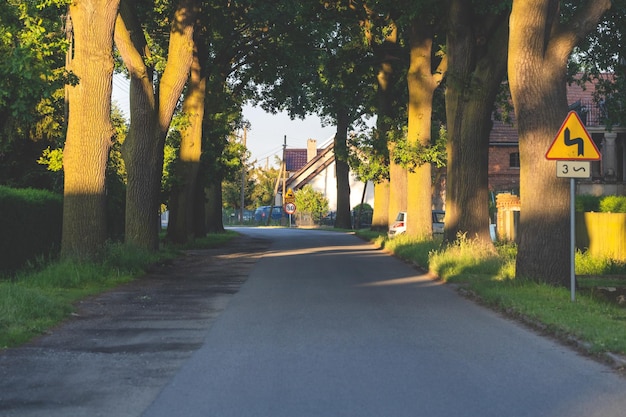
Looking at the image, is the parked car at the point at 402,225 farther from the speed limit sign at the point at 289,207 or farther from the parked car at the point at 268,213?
the parked car at the point at 268,213

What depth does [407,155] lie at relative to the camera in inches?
1262

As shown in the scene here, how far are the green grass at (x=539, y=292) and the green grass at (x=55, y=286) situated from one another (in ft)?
21.5

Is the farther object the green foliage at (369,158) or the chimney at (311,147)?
the chimney at (311,147)

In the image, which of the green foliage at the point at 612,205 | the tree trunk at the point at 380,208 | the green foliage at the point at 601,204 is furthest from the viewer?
the tree trunk at the point at 380,208

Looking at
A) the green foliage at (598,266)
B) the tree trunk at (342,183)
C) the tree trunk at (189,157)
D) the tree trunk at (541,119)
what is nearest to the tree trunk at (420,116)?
the tree trunk at (189,157)

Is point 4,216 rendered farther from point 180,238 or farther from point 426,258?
point 180,238

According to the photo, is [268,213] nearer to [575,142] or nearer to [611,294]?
[611,294]

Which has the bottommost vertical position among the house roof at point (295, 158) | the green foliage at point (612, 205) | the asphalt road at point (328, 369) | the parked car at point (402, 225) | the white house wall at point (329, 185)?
the asphalt road at point (328, 369)

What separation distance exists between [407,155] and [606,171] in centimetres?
1933

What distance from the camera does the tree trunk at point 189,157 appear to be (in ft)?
109

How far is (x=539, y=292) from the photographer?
50.0 ft

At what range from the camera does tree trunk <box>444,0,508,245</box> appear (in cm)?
2414

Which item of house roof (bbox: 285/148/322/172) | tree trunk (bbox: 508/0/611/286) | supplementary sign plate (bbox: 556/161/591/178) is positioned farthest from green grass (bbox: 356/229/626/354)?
house roof (bbox: 285/148/322/172)

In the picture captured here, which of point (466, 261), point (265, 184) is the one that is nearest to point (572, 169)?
point (466, 261)
